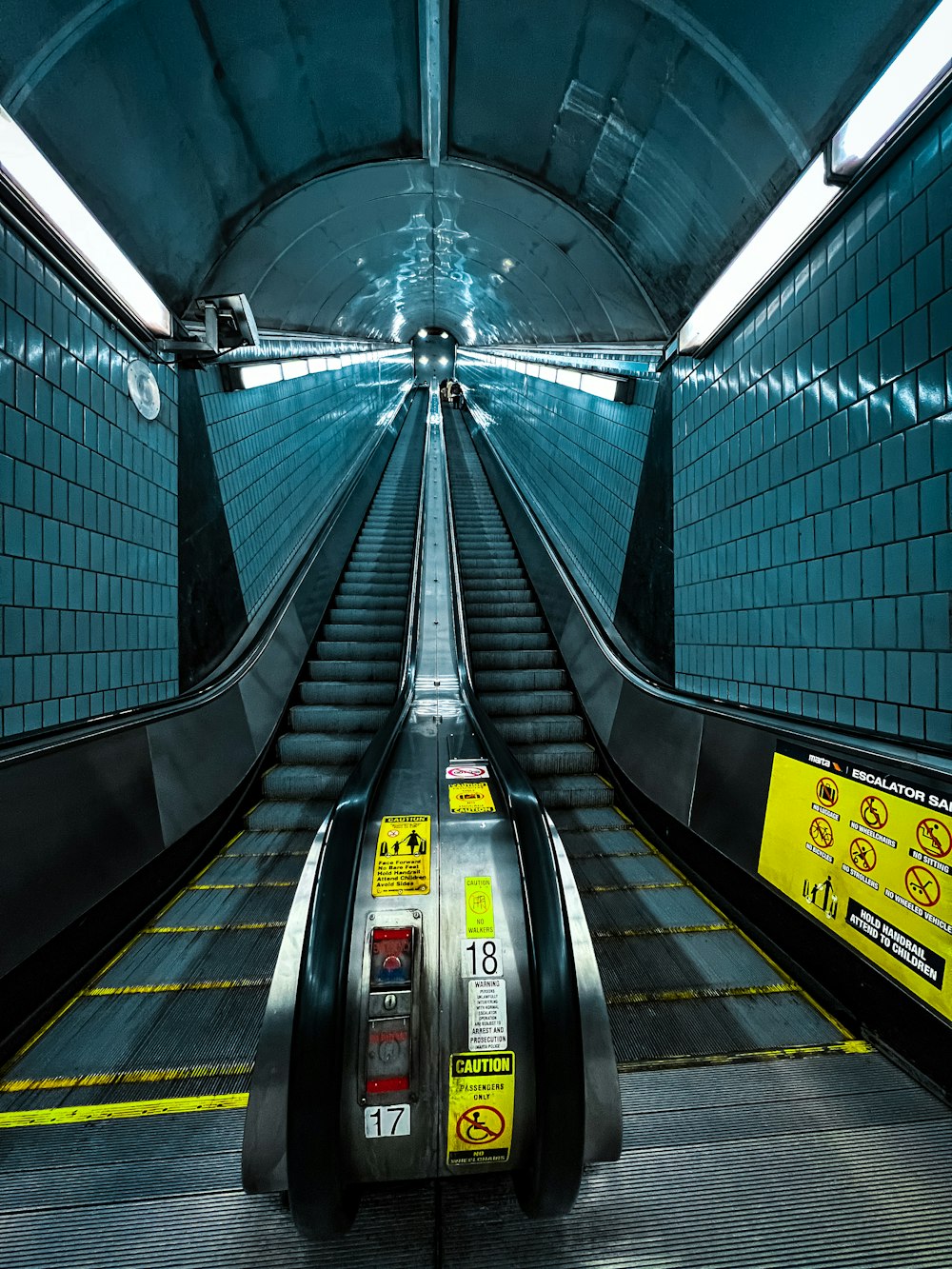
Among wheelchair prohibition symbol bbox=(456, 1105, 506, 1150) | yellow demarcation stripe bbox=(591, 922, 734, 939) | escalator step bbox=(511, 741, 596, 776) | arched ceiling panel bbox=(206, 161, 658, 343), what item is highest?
arched ceiling panel bbox=(206, 161, 658, 343)

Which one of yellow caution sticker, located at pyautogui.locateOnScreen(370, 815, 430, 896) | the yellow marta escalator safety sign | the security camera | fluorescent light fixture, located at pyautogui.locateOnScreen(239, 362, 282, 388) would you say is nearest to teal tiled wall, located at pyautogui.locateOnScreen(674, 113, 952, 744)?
the yellow marta escalator safety sign

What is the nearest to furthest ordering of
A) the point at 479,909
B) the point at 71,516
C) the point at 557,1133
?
the point at 557,1133
the point at 479,909
the point at 71,516

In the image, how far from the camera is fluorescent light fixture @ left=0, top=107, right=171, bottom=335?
213cm

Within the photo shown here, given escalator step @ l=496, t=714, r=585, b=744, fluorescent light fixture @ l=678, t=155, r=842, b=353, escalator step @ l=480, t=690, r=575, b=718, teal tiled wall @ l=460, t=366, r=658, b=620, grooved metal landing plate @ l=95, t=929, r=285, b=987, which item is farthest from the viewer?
teal tiled wall @ l=460, t=366, r=658, b=620

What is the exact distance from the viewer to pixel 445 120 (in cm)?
406

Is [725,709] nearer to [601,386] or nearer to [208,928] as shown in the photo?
[208,928]

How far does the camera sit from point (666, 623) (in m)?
3.98

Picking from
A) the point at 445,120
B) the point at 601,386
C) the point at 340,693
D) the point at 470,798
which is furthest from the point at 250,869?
the point at 445,120

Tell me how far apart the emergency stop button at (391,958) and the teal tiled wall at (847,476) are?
180 cm

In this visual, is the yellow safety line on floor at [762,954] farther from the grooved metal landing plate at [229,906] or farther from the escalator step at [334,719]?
the escalator step at [334,719]

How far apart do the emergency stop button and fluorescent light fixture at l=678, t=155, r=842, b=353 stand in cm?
306

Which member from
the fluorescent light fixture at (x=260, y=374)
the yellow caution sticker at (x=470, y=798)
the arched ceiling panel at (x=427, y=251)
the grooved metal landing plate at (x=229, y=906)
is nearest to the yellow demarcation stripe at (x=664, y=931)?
the yellow caution sticker at (x=470, y=798)

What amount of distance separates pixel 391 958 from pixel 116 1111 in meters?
0.93

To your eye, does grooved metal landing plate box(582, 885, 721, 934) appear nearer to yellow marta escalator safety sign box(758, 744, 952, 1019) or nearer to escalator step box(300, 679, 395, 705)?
yellow marta escalator safety sign box(758, 744, 952, 1019)
